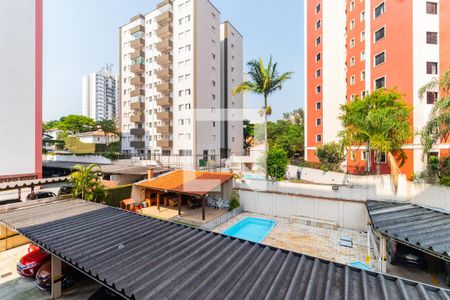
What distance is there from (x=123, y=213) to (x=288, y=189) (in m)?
12.5

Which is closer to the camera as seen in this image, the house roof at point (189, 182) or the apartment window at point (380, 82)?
the house roof at point (189, 182)

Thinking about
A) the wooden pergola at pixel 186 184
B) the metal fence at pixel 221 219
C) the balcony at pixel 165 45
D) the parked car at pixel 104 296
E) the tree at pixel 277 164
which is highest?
the balcony at pixel 165 45

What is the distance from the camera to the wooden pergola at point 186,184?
1530 centimetres

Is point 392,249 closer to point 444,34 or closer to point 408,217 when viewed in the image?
point 408,217

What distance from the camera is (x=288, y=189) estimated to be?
1714 centimetres

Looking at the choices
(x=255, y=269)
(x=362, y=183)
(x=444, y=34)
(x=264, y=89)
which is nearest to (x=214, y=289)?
(x=255, y=269)

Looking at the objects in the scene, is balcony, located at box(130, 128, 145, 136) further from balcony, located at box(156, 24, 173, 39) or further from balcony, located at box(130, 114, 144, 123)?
balcony, located at box(156, 24, 173, 39)

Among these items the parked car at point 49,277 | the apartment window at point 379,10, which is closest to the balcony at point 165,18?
the apartment window at point 379,10

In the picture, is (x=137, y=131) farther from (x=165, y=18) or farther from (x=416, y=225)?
(x=416, y=225)

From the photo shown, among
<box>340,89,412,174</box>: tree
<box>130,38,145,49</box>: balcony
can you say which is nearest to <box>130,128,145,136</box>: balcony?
<box>130,38,145,49</box>: balcony

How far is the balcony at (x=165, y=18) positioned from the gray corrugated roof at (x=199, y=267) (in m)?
40.9

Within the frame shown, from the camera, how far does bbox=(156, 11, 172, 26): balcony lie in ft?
126

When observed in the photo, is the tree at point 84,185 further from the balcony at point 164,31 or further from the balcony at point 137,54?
the balcony at point 137,54

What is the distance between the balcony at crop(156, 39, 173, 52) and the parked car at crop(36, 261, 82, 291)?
3849cm
